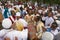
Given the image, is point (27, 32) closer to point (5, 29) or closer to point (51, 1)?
point (5, 29)

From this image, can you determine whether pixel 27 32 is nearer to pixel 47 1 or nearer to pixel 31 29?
pixel 31 29

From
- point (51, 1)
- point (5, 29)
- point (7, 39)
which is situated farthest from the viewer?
point (51, 1)

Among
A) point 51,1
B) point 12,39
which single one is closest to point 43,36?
point 12,39

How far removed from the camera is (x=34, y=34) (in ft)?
17.5

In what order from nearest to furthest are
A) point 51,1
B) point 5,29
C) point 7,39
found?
point 7,39, point 5,29, point 51,1

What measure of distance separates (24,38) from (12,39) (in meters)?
0.23

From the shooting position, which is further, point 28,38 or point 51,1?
point 51,1

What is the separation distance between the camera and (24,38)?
5305 millimetres

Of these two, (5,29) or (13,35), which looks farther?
(5,29)

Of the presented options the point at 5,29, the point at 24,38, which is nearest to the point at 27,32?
the point at 24,38

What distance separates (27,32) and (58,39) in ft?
2.10

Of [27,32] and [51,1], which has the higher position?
[27,32]

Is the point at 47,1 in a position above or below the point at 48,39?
below

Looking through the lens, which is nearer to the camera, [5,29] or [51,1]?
[5,29]
